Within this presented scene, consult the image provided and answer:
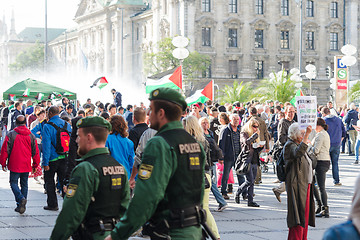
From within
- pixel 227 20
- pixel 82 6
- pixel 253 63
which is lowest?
pixel 253 63

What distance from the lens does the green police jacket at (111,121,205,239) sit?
4.13m

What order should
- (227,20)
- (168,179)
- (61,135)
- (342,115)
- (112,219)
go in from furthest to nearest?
(227,20) < (342,115) < (61,135) < (112,219) < (168,179)

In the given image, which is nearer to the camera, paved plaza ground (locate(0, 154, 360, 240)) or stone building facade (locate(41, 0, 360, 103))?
paved plaza ground (locate(0, 154, 360, 240))

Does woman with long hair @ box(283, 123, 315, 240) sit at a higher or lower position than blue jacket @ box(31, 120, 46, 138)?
lower

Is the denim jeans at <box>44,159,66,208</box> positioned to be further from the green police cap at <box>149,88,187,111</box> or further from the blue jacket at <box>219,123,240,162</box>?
the green police cap at <box>149,88,187,111</box>

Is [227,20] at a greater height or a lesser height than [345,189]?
greater

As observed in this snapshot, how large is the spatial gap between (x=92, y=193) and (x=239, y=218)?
6.86 meters

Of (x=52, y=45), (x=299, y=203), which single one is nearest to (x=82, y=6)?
(x=52, y=45)

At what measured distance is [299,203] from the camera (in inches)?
332

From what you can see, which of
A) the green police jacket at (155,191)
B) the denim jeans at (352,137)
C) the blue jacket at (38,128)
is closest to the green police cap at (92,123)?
the green police jacket at (155,191)

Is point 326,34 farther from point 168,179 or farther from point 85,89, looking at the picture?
point 168,179

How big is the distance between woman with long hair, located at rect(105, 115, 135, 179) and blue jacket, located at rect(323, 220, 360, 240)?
664 centimetres

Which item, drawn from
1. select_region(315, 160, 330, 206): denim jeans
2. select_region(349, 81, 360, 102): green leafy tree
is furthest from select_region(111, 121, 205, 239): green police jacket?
select_region(349, 81, 360, 102): green leafy tree

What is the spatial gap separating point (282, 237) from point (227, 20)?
190 feet
